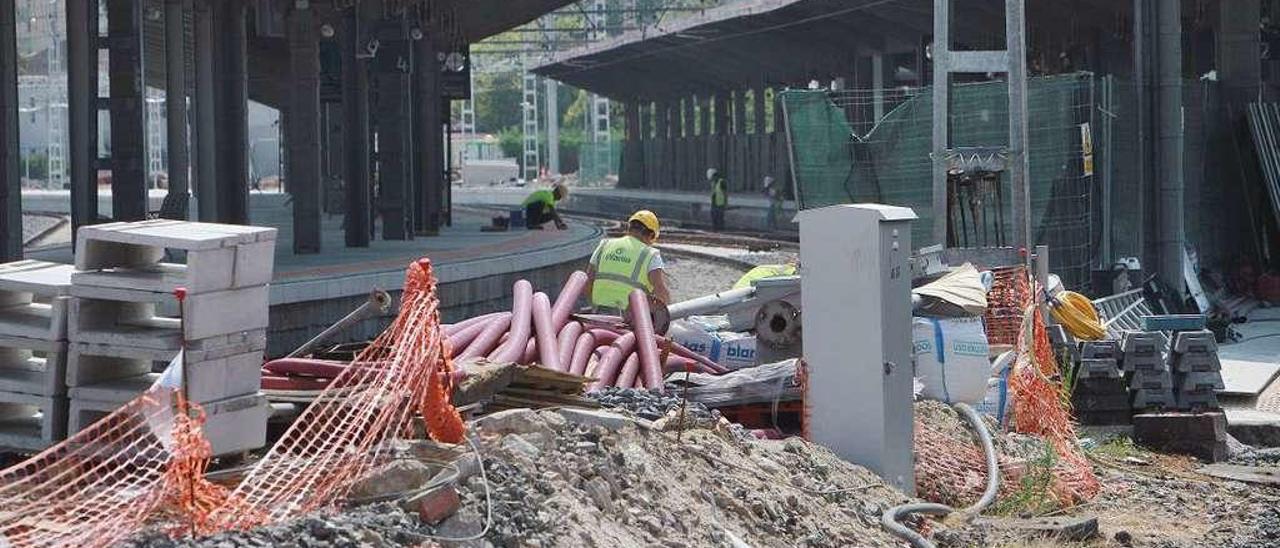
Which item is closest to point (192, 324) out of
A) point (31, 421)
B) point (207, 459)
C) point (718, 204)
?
point (207, 459)

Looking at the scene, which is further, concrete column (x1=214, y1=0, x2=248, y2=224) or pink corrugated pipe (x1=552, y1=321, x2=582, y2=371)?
concrete column (x1=214, y1=0, x2=248, y2=224)

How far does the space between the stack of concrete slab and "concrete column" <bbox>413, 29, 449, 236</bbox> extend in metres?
27.4

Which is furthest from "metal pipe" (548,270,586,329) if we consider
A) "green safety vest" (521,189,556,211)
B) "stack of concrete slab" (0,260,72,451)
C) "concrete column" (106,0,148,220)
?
"green safety vest" (521,189,556,211)

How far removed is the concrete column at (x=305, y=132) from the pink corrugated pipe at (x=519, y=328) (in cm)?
1633

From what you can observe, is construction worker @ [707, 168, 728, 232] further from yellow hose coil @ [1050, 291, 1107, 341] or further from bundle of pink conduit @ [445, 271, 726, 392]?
bundle of pink conduit @ [445, 271, 726, 392]

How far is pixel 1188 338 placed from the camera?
15914 mm

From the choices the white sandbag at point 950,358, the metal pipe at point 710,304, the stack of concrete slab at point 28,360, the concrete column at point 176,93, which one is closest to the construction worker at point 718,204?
the concrete column at point 176,93

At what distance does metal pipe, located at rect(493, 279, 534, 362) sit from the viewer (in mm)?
12688

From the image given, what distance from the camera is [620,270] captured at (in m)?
14.5

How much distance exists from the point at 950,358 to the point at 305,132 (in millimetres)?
18619

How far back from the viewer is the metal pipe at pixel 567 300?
45.6 feet

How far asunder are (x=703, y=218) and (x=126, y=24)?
119ft

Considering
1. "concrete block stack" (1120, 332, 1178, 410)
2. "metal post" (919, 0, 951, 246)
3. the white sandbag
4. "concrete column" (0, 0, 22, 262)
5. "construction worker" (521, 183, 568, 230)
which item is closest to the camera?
the white sandbag

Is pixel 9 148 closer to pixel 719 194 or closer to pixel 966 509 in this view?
pixel 966 509
